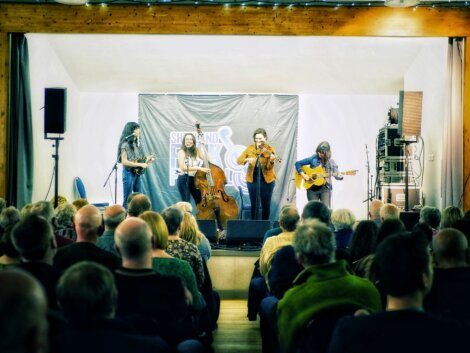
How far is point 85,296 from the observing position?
1.78m

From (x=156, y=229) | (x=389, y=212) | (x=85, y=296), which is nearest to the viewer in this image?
(x=85, y=296)

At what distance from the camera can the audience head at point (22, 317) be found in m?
1.25

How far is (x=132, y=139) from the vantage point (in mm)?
8609

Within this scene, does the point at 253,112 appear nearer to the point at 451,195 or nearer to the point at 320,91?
the point at 320,91

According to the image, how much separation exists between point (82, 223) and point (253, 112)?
7957mm

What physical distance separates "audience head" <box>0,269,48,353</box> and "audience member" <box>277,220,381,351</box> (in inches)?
58.2

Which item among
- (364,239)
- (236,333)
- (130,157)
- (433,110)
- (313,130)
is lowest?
(236,333)

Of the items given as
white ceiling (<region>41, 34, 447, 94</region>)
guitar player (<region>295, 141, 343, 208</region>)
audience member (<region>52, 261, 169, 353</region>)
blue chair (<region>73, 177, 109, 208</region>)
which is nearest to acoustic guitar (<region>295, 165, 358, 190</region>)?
guitar player (<region>295, 141, 343, 208</region>)

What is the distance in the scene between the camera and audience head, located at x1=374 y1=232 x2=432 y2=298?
1.96m

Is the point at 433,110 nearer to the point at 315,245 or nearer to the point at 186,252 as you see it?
the point at 186,252

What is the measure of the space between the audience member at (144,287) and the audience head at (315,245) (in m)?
0.59

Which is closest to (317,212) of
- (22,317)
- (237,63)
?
(22,317)

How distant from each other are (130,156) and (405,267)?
6986 mm

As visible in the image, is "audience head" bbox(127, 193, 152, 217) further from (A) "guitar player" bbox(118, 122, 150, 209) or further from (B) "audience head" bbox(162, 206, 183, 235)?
(A) "guitar player" bbox(118, 122, 150, 209)
